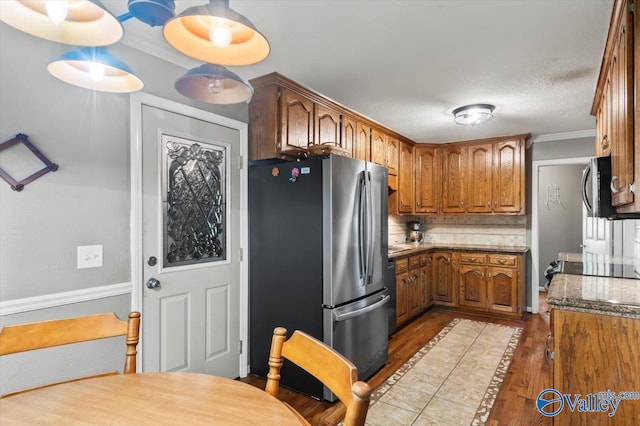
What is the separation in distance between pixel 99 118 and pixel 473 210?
14.6 feet

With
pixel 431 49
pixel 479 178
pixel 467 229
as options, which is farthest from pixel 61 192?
pixel 467 229

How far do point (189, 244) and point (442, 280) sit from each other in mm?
3603

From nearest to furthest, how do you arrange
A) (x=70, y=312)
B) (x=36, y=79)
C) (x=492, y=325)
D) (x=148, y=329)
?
(x=36, y=79) < (x=70, y=312) < (x=148, y=329) < (x=492, y=325)

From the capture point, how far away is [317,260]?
96.2 inches

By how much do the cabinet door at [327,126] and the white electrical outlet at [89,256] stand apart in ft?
6.06

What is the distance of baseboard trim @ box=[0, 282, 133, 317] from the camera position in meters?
1.62

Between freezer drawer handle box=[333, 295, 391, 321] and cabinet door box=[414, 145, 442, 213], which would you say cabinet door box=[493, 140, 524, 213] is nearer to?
cabinet door box=[414, 145, 442, 213]

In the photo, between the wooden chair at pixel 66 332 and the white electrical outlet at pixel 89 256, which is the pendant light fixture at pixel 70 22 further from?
the white electrical outlet at pixel 89 256

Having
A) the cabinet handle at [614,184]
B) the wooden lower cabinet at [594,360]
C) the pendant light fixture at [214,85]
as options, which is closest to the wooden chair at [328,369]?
the pendant light fixture at [214,85]

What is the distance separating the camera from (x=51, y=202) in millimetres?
1761

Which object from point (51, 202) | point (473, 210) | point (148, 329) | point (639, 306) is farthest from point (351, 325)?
point (473, 210)

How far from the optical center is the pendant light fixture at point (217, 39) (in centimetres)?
102

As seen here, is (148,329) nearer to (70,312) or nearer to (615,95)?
(70,312)

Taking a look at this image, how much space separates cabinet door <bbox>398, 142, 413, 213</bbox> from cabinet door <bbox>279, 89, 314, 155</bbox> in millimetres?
2084
